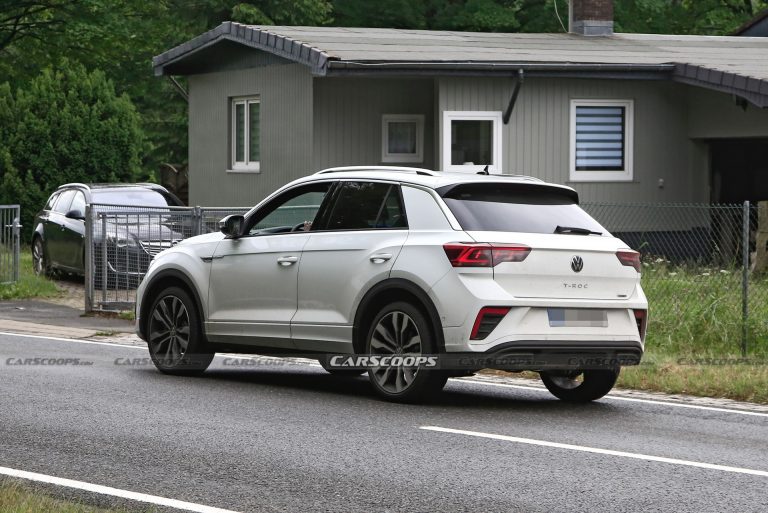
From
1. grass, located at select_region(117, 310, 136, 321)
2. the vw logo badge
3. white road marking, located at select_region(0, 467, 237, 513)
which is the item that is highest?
the vw logo badge

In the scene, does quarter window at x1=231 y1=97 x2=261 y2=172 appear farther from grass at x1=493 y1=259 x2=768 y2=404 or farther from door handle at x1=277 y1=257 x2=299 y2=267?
door handle at x1=277 y1=257 x2=299 y2=267

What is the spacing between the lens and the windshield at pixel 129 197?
24.7 meters

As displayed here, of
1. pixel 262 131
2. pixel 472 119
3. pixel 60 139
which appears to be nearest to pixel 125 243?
→ pixel 262 131

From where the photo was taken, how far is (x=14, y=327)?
1828cm

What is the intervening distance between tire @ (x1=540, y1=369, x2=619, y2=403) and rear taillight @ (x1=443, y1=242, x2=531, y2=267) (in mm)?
1492

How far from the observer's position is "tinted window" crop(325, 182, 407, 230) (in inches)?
446

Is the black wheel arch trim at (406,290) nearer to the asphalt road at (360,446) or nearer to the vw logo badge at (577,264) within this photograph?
the asphalt road at (360,446)

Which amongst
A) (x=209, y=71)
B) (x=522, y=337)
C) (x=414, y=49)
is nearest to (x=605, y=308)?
(x=522, y=337)

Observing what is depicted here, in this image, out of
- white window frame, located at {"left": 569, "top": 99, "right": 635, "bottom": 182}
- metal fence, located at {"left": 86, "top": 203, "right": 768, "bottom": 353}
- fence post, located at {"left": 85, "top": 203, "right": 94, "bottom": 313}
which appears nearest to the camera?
metal fence, located at {"left": 86, "top": 203, "right": 768, "bottom": 353}

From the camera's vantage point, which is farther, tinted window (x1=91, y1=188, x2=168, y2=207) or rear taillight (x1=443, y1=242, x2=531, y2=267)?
tinted window (x1=91, y1=188, x2=168, y2=207)

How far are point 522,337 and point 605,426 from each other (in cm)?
84

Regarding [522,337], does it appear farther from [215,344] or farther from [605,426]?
[215,344]

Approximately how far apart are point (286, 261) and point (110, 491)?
4582mm

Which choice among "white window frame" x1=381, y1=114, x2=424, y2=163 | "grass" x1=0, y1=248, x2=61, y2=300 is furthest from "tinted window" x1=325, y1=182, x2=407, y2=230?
"white window frame" x1=381, y1=114, x2=424, y2=163
